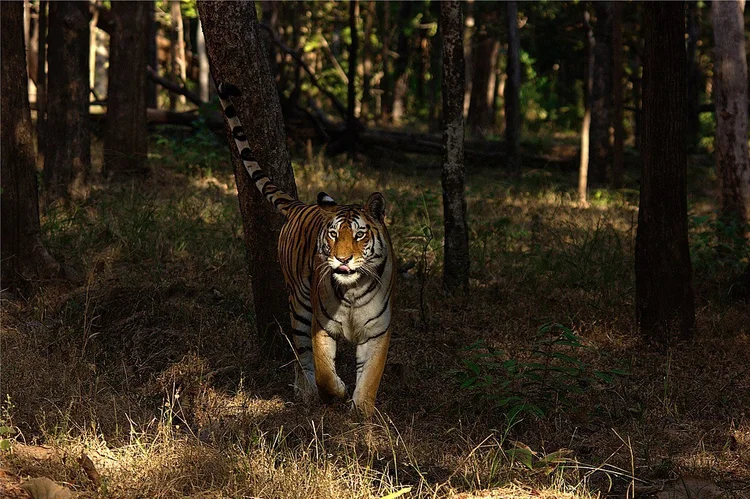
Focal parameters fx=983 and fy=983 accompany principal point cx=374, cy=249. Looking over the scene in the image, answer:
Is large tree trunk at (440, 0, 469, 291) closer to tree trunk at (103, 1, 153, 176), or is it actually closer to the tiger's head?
the tiger's head

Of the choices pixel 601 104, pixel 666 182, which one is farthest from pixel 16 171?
pixel 601 104

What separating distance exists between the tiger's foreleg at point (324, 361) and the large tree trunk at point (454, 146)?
2813 millimetres

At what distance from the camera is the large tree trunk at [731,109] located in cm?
1083

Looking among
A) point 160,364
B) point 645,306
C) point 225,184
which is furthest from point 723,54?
point 160,364

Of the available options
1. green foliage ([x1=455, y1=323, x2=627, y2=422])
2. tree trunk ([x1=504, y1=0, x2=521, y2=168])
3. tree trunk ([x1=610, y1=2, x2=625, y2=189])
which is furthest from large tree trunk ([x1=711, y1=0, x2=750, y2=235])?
green foliage ([x1=455, y1=323, x2=627, y2=422])

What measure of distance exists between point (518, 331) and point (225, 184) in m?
6.26

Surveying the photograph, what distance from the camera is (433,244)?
9.45m

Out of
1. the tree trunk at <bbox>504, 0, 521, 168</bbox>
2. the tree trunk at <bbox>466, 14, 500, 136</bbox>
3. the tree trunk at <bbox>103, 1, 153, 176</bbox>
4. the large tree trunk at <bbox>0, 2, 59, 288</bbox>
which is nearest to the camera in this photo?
the large tree trunk at <bbox>0, 2, 59, 288</bbox>

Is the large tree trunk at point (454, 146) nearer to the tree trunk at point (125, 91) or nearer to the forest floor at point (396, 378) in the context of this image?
the forest floor at point (396, 378)

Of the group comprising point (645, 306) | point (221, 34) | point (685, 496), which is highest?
point (221, 34)

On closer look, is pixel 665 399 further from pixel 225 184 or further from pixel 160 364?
pixel 225 184

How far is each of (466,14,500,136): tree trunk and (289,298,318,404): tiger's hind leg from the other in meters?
17.2

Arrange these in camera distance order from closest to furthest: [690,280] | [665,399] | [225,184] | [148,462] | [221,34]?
[148,462] < [665,399] < [221,34] < [690,280] < [225,184]

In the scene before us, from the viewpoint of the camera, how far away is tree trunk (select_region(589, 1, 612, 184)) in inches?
585
